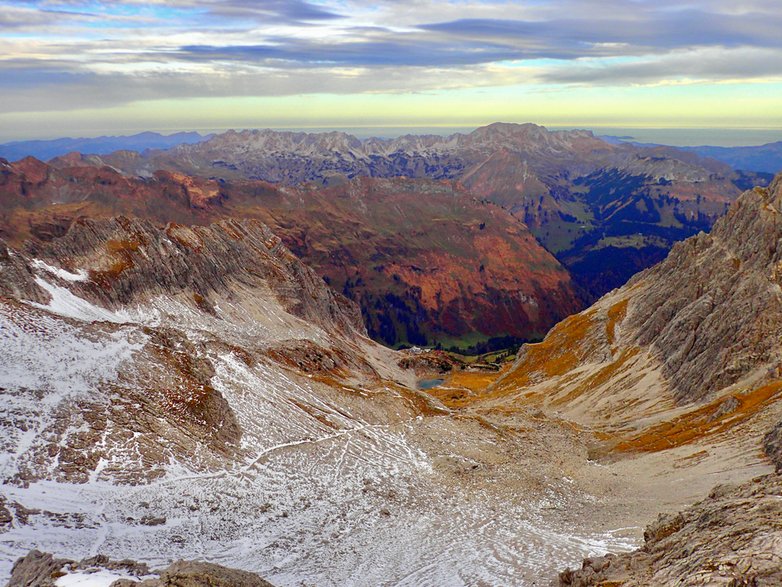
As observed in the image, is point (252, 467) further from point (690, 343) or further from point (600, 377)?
point (690, 343)

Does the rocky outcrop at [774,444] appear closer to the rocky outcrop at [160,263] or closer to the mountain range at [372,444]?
the mountain range at [372,444]

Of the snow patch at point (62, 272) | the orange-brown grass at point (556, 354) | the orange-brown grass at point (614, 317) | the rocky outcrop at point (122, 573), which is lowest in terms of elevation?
the orange-brown grass at point (556, 354)

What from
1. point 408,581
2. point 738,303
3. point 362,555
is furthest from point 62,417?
point 738,303

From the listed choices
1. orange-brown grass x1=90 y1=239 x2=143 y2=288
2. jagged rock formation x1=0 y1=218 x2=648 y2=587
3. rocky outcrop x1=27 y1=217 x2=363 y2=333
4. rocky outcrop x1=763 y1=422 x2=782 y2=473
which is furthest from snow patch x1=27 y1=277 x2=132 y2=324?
rocky outcrop x1=763 y1=422 x2=782 y2=473

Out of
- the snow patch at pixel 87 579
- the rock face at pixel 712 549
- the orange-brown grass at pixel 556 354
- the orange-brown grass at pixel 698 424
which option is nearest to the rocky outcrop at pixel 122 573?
the snow patch at pixel 87 579

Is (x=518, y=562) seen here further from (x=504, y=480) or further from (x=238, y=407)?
(x=238, y=407)

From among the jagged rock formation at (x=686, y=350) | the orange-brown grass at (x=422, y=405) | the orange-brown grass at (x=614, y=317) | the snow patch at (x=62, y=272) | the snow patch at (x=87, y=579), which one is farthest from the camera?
the orange-brown grass at (x=614, y=317)
